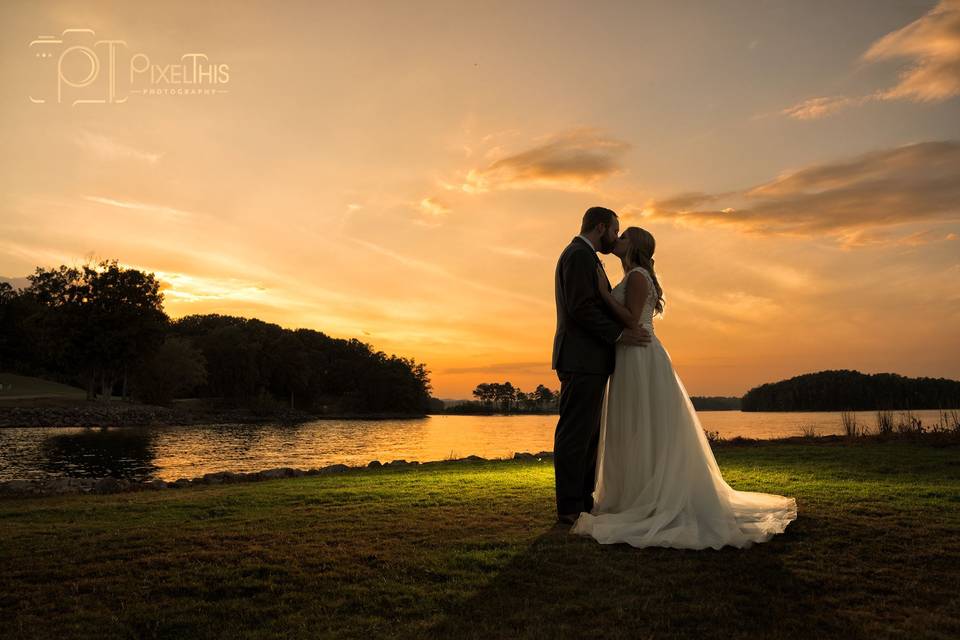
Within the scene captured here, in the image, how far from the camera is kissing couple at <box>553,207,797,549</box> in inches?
254

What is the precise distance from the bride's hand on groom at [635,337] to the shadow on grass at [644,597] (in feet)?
7.63

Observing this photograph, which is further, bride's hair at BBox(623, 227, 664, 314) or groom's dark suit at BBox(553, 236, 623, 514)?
bride's hair at BBox(623, 227, 664, 314)

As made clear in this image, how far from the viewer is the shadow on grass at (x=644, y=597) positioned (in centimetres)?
385

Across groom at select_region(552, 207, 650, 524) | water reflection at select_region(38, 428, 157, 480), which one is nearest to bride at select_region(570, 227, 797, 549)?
groom at select_region(552, 207, 650, 524)

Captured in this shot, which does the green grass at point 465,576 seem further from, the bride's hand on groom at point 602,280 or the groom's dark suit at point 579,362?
Result: the bride's hand on groom at point 602,280

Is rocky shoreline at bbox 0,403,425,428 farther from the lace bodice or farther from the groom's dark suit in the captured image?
the lace bodice

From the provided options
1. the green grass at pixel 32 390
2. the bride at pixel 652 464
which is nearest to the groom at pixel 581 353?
the bride at pixel 652 464

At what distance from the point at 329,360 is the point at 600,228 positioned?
12254 centimetres

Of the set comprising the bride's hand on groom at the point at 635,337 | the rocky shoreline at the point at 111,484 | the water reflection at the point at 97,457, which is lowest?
the water reflection at the point at 97,457

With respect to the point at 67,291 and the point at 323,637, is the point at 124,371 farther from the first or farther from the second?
the point at 323,637

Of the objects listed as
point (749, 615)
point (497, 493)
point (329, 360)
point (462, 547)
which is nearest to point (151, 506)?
point (497, 493)

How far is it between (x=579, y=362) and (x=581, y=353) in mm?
109

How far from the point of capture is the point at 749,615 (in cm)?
405

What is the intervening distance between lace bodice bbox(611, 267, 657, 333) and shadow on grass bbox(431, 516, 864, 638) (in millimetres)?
2652
